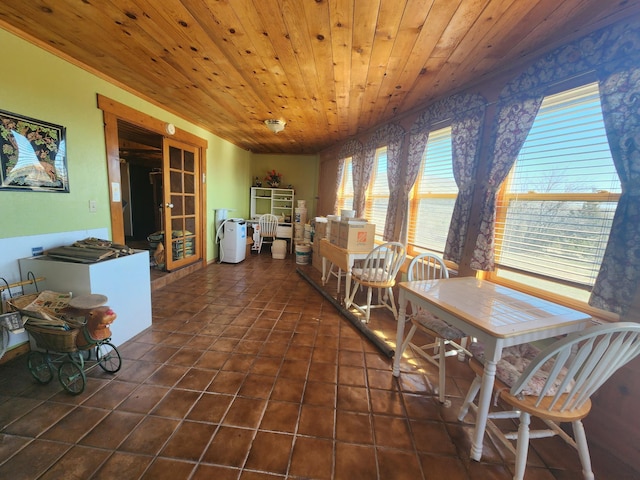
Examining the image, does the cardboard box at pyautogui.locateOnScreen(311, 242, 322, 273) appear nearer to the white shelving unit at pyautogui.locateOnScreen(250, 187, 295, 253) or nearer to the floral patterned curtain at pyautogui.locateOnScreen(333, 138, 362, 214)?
the floral patterned curtain at pyautogui.locateOnScreen(333, 138, 362, 214)

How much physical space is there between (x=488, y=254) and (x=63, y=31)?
362 cm

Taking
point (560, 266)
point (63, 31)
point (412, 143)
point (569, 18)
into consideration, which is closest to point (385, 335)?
point (560, 266)

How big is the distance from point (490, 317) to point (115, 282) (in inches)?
104

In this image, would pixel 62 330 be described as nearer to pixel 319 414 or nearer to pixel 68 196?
pixel 68 196

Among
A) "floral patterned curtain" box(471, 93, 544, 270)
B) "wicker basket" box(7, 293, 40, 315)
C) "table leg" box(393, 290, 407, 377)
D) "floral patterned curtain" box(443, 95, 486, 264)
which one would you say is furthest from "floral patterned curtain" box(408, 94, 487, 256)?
"wicker basket" box(7, 293, 40, 315)

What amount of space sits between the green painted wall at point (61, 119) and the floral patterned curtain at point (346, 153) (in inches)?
115

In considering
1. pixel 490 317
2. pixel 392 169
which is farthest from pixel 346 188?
pixel 490 317

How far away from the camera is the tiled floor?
1181 millimetres

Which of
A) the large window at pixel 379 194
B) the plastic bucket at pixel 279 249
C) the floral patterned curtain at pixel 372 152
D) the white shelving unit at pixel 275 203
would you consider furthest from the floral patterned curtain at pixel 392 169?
the white shelving unit at pixel 275 203

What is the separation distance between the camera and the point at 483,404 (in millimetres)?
1200

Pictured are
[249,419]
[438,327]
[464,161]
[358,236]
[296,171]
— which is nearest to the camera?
[249,419]

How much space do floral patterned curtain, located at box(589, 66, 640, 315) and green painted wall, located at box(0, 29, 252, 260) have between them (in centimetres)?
388

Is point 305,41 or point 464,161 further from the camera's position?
point 464,161

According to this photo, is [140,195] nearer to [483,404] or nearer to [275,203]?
[275,203]
